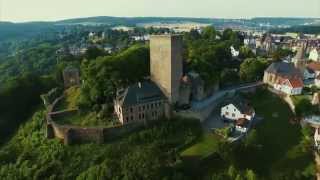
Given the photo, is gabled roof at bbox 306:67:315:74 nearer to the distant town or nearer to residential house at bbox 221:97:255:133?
the distant town

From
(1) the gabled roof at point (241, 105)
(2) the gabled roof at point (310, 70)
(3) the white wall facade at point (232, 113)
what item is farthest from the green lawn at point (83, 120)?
(2) the gabled roof at point (310, 70)

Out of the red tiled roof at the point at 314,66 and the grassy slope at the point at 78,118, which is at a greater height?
the red tiled roof at the point at 314,66

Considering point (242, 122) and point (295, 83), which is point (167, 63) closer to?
point (242, 122)

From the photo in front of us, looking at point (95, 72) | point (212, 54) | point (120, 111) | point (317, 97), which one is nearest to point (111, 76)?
point (95, 72)

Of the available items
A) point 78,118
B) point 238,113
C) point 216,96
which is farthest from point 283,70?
point 78,118

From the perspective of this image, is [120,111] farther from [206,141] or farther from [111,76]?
[206,141]

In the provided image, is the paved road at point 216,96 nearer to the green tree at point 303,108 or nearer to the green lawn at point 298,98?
the green lawn at point 298,98
